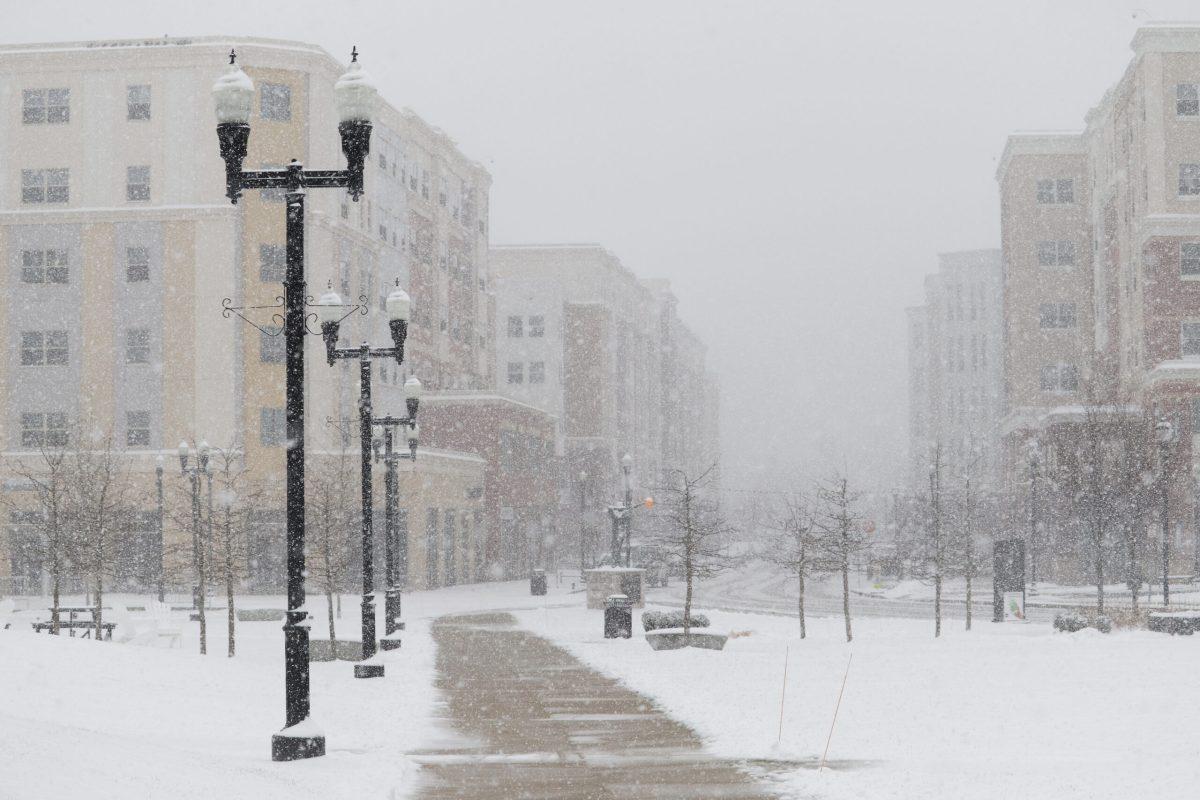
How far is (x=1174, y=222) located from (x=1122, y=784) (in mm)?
57313

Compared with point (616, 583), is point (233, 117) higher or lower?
higher

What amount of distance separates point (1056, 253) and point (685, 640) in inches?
2461

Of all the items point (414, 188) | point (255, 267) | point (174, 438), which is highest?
point (414, 188)

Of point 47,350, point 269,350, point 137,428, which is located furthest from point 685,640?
point 47,350

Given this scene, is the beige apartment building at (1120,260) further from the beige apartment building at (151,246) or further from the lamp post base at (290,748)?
the lamp post base at (290,748)

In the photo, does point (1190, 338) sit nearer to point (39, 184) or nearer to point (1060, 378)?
point (1060, 378)

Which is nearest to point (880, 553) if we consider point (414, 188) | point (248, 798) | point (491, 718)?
point (414, 188)

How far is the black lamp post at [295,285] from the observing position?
40.1 ft

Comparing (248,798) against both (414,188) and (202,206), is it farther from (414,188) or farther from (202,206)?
(414,188)

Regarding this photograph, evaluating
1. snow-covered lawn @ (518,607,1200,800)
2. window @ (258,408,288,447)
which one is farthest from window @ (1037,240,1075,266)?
snow-covered lawn @ (518,607,1200,800)

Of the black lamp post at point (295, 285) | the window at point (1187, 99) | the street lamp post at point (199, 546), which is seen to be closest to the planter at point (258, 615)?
the street lamp post at point (199, 546)

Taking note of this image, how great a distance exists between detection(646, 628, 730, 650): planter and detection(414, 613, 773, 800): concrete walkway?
2643 millimetres

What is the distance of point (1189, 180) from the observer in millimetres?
63000

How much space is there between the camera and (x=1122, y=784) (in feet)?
36.4
